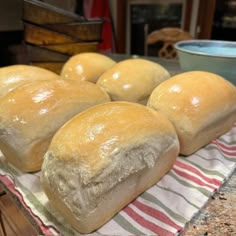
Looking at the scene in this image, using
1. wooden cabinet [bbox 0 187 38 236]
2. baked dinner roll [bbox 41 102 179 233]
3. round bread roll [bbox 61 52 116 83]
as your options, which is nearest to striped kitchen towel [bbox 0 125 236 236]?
baked dinner roll [bbox 41 102 179 233]

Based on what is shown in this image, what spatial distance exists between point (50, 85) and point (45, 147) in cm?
12

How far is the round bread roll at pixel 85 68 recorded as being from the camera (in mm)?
686

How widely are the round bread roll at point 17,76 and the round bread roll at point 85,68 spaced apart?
2.9 inches

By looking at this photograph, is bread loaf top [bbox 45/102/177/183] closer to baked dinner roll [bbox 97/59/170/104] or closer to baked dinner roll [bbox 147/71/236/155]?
baked dinner roll [bbox 147/71/236/155]

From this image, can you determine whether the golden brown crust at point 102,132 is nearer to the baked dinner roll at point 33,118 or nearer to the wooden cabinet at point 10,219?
the baked dinner roll at point 33,118

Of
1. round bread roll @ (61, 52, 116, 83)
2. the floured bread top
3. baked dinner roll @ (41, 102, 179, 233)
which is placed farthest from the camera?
round bread roll @ (61, 52, 116, 83)

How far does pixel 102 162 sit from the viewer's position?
328 mm

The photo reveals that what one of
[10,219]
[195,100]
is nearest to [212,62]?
[195,100]

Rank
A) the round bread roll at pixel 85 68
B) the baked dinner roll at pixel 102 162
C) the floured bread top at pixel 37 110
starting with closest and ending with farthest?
the baked dinner roll at pixel 102 162, the floured bread top at pixel 37 110, the round bread roll at pixel 85 68

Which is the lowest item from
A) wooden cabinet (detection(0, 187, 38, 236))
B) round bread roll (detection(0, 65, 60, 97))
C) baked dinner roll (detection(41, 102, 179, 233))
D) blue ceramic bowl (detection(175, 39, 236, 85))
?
wooden cabinet (detection(0, 187, 38, 236))

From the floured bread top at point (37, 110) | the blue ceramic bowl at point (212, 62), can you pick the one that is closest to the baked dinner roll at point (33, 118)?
the floured bread top at point (37, 110)

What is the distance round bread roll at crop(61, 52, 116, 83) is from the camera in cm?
69

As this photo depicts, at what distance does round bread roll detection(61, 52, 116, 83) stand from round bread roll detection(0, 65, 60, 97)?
7cm

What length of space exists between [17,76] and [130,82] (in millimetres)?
265
